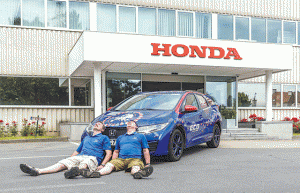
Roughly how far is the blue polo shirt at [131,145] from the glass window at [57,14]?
39.2ft

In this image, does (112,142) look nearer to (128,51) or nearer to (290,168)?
(290,168)

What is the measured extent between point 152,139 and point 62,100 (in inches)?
417

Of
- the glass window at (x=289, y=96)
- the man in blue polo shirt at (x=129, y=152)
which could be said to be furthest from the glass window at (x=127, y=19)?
the man in blue polo shirt at (x=129, y=152)

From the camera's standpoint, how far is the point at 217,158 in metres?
8.13

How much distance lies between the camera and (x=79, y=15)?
56.5 ft

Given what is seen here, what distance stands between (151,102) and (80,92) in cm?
921

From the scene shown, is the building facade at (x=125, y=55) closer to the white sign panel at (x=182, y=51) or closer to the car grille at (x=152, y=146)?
the white sign panel at (x=182, y=51)

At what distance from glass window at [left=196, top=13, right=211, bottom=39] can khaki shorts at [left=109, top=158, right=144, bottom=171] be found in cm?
1379

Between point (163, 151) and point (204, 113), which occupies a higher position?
point (204, 113)

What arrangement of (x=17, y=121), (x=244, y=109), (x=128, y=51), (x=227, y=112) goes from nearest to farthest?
(x=128, y=51)
(x=17, y=121)
(x=227, y=112)
(x=244, y=109)

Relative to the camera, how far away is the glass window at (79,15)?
17.1 meters

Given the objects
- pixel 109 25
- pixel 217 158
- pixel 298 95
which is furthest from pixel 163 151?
pixel 298 95

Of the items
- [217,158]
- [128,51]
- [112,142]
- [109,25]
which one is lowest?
[217,158]

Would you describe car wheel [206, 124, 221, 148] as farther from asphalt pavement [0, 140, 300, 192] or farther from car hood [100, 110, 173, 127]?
car hood [100, 110, 173, 127]
